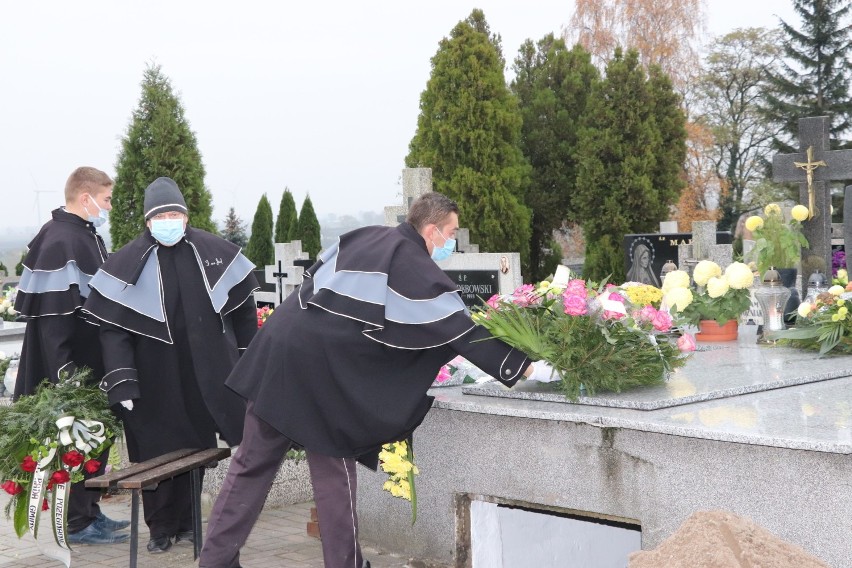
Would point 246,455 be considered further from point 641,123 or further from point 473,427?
point 641,123

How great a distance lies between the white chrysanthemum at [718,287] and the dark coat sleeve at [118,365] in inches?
128

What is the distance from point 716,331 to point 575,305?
2.11m

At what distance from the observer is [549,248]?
26422 mm

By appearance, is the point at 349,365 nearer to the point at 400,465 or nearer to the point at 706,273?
the point at 400,465

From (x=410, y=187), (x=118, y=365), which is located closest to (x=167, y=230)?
(x=118, y=365)

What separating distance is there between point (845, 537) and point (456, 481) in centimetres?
178

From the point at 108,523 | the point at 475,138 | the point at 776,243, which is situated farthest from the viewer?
the point at 475,138

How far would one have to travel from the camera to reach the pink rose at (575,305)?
4.43 m

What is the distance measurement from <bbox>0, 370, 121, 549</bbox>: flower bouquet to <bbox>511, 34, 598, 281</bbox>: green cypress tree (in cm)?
2100

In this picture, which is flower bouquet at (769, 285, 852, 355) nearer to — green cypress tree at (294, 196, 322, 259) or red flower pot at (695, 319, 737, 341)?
red flower pot at (695, 319, 737, 341)

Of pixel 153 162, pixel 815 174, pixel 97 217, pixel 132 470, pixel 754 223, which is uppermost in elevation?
pixel 153 162

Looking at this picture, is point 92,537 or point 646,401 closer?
point 646,401

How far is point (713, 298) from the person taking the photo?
20.3ft

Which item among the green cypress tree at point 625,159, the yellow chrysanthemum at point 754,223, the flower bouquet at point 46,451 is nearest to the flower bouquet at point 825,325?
the yellow chrysanthemum at point 754,223
